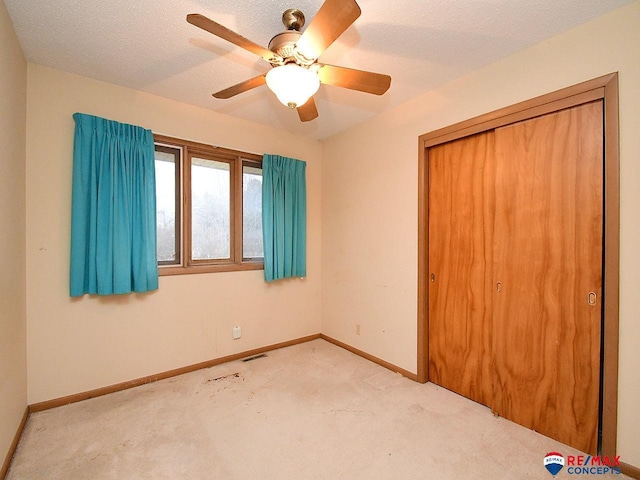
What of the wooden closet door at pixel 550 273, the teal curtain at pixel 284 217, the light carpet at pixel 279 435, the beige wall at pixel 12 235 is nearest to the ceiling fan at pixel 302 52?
the wooden closet door at pixel 550 273

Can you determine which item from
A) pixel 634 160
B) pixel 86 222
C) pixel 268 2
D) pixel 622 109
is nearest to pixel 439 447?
pixel 634 160

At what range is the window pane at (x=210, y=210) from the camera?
9.50 feet

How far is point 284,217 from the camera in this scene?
3314 millimetres

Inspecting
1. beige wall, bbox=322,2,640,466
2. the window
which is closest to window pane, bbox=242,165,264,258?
the window

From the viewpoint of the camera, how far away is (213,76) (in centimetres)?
226

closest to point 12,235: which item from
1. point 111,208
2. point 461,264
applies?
point 111,208

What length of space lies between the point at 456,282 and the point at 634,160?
50.2 inches

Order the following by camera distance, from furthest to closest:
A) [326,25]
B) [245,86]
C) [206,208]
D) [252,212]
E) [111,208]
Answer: [252,212] → [206,208] → [111,208] → [245,86] → [326,25]

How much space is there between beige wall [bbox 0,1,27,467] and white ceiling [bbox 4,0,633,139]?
0.25 metres

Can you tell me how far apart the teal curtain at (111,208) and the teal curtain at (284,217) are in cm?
110

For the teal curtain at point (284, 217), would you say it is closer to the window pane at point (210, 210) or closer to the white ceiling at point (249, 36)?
the window pane at point (210, 210)

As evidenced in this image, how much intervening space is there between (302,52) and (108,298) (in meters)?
2.37

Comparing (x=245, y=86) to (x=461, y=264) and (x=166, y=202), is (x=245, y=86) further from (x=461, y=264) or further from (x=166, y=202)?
(x=461, y=264)

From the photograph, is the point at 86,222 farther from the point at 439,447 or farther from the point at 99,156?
the point at 439,447
